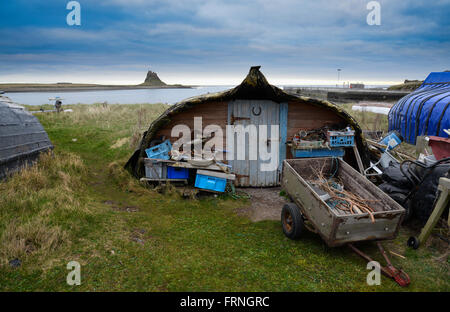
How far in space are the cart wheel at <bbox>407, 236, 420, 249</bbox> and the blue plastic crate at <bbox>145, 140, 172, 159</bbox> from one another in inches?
247

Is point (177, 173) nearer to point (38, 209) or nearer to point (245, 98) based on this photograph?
point (245, 98)

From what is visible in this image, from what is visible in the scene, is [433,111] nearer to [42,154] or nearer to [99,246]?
[99,246]

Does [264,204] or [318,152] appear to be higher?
[318,152]

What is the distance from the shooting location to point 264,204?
7582 mm

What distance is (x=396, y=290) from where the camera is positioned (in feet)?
13.3

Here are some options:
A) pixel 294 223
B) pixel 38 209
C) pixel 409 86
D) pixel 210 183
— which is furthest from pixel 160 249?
pixel 409 86

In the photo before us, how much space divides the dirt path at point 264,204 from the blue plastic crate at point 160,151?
8.66 feet

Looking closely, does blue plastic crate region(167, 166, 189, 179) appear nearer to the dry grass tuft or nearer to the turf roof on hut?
the turf roof on hut

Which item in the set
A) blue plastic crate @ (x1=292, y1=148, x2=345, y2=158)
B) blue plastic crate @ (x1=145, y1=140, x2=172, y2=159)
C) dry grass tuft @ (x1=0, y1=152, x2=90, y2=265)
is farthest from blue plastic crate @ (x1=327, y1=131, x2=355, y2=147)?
dry grass tuft @ (x1=0, y1=152, x2=90, y2=265)

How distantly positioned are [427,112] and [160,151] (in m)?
11.7

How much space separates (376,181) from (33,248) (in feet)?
29.4

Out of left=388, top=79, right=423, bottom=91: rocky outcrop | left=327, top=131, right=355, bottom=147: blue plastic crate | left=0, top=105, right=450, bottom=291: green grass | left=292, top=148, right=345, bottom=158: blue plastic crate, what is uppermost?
left=388, top=79, right=423, bottom=91: rocky outcrop

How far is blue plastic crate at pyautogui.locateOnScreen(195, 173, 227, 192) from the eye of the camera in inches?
300
